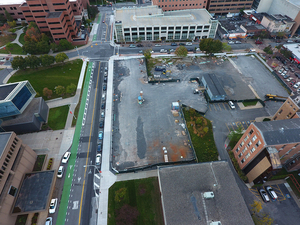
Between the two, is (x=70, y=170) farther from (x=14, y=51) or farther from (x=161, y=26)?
(x=161, y=26)

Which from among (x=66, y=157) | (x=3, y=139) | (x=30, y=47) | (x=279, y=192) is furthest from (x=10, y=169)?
(x=279, y=192)

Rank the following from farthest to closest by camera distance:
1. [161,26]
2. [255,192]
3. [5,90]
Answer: [161,26]
[5,90]
[255,192]

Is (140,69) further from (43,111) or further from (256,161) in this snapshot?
(256,161)

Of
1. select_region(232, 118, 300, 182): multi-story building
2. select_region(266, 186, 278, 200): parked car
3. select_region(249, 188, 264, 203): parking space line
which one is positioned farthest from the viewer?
select_region(249, 188, 264, 203): parking space line

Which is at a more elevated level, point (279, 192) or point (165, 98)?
point (165, 98)

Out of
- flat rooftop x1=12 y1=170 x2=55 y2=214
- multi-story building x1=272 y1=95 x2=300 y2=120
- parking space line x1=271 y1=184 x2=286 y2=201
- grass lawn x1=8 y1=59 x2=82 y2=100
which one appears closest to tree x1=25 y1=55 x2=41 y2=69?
grass lawn x1=8 y1=59 x2=82 y2=100

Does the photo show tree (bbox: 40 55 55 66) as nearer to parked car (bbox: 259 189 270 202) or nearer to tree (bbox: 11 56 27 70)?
tree (bbox: 11 56 27 70)

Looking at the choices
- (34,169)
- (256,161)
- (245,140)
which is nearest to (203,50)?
(245,140)

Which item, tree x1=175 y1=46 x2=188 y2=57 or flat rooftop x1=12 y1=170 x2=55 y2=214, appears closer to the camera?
flat rooftop x1=12 y1=170 x2=55 y2=214
